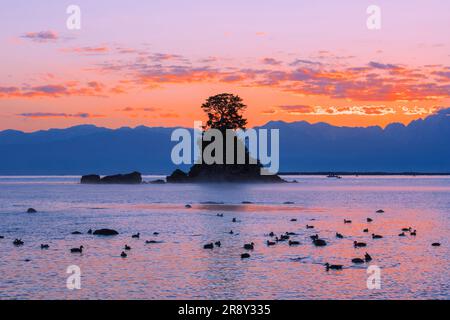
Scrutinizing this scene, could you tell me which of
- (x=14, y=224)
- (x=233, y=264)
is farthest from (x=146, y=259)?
(x=14, y=224)

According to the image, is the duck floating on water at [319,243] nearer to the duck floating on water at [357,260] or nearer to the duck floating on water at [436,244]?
the duck floating on water at [357,260]

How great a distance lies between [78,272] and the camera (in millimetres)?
38188

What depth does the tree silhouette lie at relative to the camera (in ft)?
592

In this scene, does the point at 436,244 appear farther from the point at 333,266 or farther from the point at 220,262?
the point at 220,262

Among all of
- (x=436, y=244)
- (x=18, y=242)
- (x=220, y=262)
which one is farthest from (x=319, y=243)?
(x=18, y=242)

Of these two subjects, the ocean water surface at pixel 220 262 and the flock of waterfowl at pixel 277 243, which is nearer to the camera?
the ocean water surface at pixel 220 262

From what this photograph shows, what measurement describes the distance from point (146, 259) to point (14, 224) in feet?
119

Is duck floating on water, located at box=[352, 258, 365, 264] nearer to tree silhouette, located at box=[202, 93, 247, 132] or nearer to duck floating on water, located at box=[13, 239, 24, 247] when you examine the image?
duck floating on water, located at box=[13, 239, 24, 247]

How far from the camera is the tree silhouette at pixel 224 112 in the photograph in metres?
180

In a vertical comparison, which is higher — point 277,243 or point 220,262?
point 220,262

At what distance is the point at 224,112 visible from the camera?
18188 centimetres

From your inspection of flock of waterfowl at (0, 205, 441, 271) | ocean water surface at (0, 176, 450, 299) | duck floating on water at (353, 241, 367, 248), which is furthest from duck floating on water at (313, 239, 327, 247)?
duck floating on water at (353, 241, 367, 248)

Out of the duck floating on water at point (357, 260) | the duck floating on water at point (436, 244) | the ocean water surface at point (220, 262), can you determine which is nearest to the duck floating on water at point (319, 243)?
the ocean water surface at point (220, 262)
